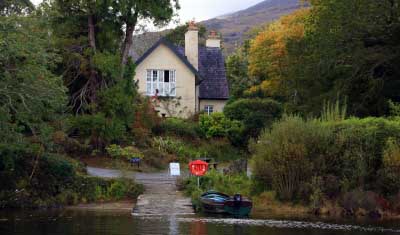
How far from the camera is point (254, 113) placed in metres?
56.6

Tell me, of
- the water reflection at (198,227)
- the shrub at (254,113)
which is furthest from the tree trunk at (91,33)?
the water reflection at (198,227)

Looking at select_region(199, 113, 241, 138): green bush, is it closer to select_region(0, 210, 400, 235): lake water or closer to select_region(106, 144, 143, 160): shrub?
select_region(106, 144, 143, 160): shrub

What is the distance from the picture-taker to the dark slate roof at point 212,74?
7094cm

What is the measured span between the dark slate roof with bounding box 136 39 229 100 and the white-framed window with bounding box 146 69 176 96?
170 cm

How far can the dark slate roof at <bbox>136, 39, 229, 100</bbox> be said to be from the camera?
225 ft

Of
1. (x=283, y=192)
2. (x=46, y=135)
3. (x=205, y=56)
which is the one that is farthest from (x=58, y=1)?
(x=205, y=56)

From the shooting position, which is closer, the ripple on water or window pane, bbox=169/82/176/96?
the ripple on water

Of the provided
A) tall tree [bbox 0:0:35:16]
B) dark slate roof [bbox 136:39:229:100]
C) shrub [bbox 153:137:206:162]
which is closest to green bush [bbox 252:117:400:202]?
shrub [bbox 153:137:206:162]

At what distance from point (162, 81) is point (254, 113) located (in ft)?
48.1

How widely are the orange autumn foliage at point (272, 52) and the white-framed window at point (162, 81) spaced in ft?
26.6

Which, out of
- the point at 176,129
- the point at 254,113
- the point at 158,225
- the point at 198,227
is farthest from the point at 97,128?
the point at 198,227

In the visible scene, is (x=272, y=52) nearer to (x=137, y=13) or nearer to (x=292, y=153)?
(x=137, y=13)

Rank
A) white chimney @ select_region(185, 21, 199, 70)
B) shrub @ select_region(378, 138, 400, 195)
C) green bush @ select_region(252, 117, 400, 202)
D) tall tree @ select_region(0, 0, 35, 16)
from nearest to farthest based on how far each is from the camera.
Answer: tall tree @ select_region(0, 0, 35, 16) → shrub @ select_region(378, 138, 400, 195) → green bush @ select_region(252, 117, 400, 202) → white chimney @ select_region(185, 21, 199, 70)

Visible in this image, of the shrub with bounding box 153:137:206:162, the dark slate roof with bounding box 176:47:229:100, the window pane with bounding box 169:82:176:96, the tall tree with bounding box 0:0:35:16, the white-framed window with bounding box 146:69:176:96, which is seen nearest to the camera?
the tall tree with bounding box 0:0:35:16
